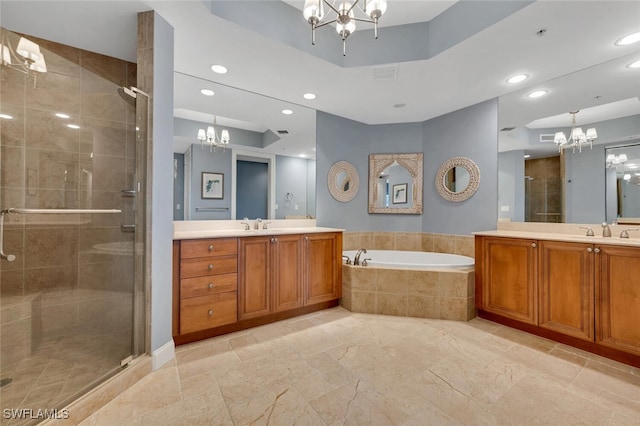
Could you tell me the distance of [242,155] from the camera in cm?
293

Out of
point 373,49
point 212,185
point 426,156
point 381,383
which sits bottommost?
point 381,383

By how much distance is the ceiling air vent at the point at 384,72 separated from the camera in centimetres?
251

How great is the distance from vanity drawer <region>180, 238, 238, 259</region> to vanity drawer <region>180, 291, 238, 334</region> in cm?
35

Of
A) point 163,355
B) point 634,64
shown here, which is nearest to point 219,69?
point 163,355

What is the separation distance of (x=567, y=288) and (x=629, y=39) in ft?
6.41

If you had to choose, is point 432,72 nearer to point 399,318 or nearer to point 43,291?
point 399,318

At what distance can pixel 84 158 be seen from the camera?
6.61 feet

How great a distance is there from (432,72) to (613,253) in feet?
6.68

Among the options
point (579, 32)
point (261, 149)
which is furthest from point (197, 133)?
point (579, 32)

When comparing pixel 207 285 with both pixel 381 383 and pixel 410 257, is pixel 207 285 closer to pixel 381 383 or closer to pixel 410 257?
pixel 381 383

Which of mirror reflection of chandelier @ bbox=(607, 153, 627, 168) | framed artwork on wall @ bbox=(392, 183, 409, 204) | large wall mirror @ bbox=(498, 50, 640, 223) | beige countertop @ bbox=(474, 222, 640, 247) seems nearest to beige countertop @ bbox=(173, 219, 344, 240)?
framed artwork on wall @ bbox=(392, 183, 409, 204)

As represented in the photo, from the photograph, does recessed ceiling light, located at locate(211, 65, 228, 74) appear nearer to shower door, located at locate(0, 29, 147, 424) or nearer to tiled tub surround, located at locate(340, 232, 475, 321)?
shower door, located at locate(0, 29, 147, 424)

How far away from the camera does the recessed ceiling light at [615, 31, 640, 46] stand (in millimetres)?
1996

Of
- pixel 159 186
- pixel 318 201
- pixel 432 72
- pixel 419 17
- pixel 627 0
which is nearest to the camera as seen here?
pixel 627 0
